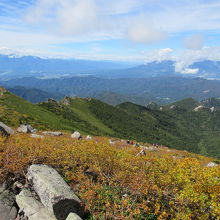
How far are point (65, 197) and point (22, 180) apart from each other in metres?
4.93

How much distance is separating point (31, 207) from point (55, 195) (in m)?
1.80

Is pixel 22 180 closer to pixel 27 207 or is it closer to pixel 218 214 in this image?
pixel 27 207

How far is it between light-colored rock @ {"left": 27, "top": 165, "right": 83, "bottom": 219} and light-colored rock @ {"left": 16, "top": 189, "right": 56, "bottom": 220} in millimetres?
311

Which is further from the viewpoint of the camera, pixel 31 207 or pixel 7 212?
pixel 7 212

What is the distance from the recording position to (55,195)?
12289mm

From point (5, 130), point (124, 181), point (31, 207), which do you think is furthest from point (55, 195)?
Result: point (5, 130)

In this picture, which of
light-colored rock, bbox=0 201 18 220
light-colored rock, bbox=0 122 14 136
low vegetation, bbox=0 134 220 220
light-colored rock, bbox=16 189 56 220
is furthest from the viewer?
light-colored rock, bbox=0 122 14 136

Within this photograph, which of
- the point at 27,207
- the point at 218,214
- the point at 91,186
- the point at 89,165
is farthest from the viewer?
the point at 89,165

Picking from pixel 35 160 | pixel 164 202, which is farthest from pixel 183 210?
pixel 35 160

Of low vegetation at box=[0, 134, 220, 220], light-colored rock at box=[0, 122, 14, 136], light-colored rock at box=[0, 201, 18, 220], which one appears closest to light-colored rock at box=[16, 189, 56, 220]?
light-colored rock at box=[0, 201, 18, 220]

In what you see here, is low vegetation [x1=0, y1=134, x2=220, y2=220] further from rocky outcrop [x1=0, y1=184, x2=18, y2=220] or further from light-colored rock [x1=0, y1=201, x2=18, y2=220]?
light-colored rock [x1=0, y1=201, x2=18, y2=220]

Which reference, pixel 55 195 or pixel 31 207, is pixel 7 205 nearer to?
pixel 31 207

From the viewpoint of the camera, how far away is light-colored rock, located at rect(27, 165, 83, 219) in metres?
12.3

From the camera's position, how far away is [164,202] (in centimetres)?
1344
